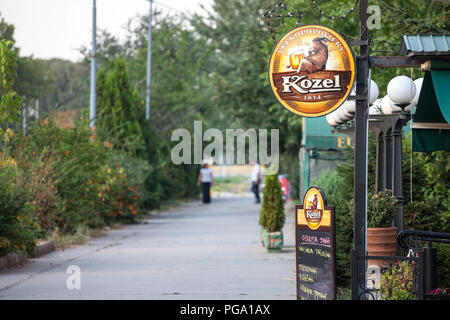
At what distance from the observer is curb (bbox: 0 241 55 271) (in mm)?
12594

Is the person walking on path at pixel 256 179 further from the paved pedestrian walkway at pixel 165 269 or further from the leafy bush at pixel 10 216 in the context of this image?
the leafy bush at pixel 10 216

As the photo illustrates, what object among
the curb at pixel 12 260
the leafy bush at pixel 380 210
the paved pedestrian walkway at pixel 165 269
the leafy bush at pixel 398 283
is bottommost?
the paved pedestrian walkway at pixel 165 269

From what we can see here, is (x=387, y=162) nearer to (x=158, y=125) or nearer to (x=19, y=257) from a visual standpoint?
(x=19, y=257)

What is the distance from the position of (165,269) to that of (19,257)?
96.8 inches

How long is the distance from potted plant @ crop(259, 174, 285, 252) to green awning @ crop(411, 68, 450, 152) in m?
6.47

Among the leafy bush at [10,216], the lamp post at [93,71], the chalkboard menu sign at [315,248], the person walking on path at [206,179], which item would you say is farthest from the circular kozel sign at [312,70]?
the person walking on path at [206,179]

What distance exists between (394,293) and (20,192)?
7197mm

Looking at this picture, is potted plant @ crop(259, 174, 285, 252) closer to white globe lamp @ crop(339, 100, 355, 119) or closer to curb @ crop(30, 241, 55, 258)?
curb @ crop(30, 241, 55, 258)

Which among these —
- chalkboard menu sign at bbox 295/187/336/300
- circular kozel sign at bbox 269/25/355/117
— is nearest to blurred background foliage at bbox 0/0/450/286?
circular kozel sign at bbox 269/25/355/117

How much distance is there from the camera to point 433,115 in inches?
365

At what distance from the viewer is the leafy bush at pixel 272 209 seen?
16.0m

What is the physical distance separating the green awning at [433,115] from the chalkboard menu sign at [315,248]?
5.14 ft

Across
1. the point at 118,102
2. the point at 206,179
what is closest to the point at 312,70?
the point at 118,102
